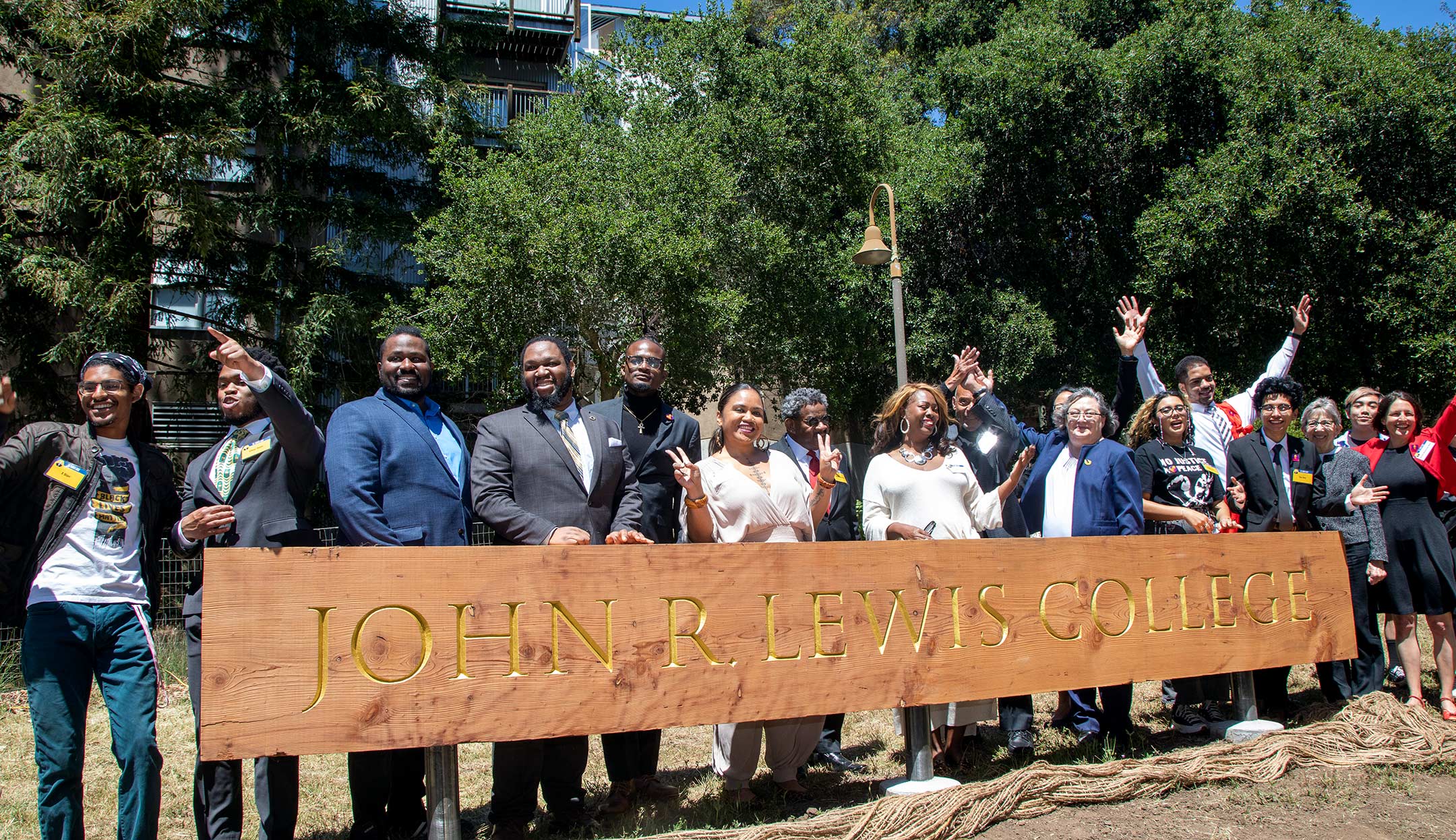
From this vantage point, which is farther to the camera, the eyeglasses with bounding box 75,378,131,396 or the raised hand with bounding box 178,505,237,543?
the eyeglasses with bounding box 75,378,131,396

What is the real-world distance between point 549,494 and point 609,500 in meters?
0.30

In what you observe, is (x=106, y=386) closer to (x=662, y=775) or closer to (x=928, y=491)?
(x=662, y=775)

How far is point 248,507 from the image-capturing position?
142 inches

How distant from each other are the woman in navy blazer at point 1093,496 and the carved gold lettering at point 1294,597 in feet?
2.59

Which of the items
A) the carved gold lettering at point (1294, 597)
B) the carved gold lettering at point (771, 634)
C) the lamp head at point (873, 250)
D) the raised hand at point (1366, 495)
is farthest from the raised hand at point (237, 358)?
the lamp head at point (873, 250)

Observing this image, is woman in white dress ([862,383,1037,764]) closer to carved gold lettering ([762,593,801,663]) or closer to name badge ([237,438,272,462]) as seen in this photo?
carved gold lettering ([762,593,801,663])

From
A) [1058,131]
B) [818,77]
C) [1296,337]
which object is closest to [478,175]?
[818,77]

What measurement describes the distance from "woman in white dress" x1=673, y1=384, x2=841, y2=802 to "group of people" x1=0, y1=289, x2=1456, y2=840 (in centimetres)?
1

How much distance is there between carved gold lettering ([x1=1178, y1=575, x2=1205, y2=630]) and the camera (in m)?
4.39

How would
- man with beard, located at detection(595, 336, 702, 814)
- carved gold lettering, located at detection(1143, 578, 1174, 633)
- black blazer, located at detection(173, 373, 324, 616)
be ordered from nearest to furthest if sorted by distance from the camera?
black blazer, located at detection(173, 373, 324, 616), carved gold lettering, located at detection(1143, 578, 1174, 633), man with beard, located at detection(595, 336, 702, 814)

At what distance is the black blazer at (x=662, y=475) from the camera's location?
4680mm

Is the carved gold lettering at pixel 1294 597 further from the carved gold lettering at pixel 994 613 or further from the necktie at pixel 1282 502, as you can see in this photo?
the carved gold lettering at pixel 994 613

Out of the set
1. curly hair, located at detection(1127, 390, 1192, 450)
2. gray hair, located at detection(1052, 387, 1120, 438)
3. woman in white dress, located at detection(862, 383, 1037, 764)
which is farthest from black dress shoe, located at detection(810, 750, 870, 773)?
curly hair, located at detection(1127, 390, 1192, 450)

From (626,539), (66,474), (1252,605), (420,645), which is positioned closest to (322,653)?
(420,645)
